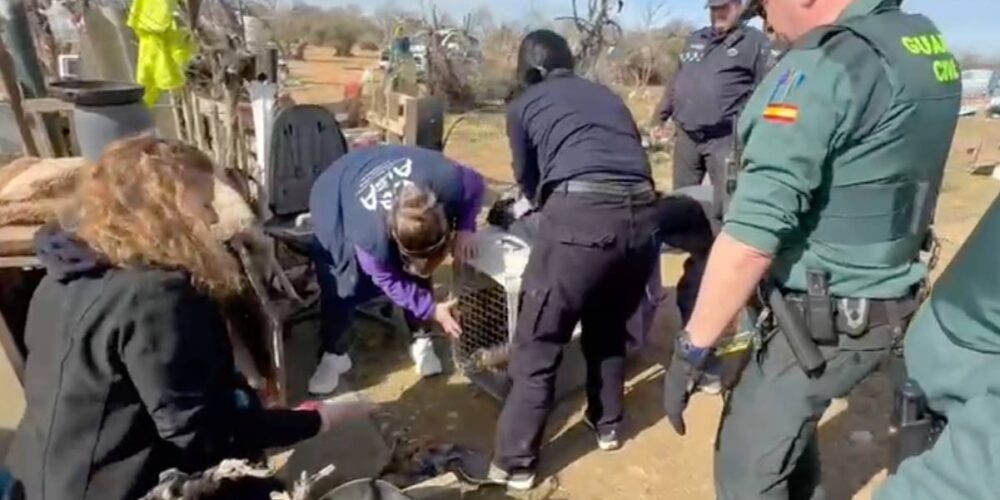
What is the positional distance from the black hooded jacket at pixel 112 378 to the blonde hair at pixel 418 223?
3.50 feet

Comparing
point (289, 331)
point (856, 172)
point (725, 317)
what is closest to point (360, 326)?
point (289, 331)

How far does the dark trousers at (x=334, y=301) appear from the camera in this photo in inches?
144

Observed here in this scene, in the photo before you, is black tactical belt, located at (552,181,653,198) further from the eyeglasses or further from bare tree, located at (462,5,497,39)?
bare tree, located at (462,5,497,39)

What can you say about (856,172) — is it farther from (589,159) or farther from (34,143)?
(34,143)

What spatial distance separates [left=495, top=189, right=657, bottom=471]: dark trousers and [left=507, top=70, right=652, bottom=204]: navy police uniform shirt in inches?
3.4

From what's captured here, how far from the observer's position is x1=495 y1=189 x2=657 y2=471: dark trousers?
9.54 ft

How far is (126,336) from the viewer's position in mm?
1933

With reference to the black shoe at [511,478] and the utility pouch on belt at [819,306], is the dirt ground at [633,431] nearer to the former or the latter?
the black shoe at [511,478]

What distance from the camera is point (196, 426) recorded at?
2.07 metres

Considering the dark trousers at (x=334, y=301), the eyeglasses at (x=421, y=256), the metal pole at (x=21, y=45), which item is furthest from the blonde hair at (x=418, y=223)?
the metal pole at (x=21, y=45)

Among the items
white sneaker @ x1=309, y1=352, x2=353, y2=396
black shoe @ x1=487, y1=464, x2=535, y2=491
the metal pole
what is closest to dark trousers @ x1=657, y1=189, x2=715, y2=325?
black shoe @ x1=487, y1=464, x2=535, y2=491

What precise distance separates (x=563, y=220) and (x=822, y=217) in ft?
3.69

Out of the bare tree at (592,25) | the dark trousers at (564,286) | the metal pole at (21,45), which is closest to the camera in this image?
the dark trousers at (564,286)

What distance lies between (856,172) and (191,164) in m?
1.56
